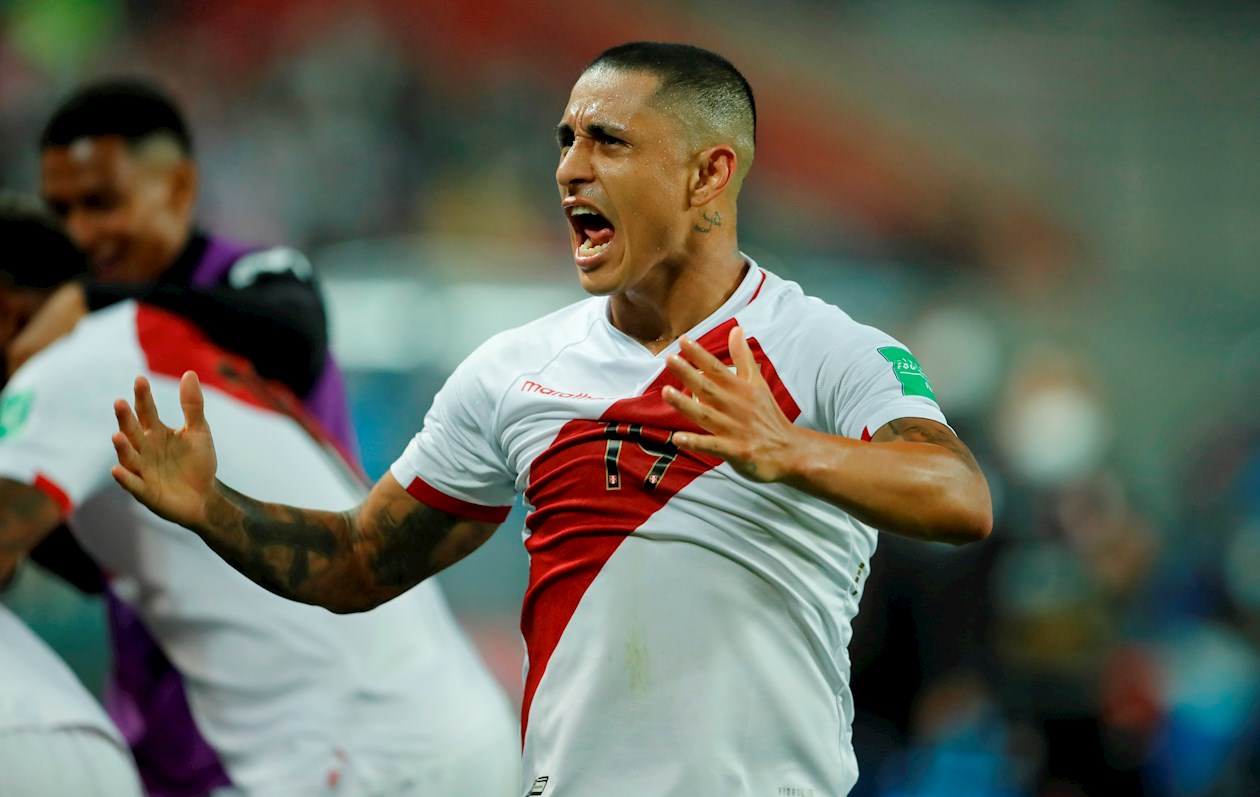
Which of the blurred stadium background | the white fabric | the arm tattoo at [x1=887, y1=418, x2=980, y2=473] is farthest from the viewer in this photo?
the blurred stadium background

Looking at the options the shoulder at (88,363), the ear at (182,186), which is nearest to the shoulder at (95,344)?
the shoulder at (88,363)

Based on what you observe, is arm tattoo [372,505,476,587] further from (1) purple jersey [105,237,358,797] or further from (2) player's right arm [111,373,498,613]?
(1) purple jersey [105,237,358,797]

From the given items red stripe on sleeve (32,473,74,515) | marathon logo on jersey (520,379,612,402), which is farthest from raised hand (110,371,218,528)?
red stripe on sleeve (32,473,74,515)

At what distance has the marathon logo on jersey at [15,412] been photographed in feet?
11.5

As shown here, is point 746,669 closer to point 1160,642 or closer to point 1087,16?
point 1160,642

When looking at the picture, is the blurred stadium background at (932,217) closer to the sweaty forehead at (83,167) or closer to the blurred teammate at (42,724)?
the sweaty forehead at (83,167)

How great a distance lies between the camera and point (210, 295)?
396 centimetres

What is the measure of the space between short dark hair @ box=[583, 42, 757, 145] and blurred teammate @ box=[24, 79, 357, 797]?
1.59 meters

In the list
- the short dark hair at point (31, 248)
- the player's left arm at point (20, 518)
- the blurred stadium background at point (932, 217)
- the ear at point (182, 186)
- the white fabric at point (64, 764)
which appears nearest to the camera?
the white fabric at point (64, 764)

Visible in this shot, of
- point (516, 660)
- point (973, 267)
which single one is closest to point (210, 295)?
point (516, 660)

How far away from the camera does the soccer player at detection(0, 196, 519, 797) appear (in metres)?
3.62

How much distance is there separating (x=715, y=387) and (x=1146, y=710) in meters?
6.04

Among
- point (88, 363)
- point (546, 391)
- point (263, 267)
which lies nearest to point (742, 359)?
point (546, 391)

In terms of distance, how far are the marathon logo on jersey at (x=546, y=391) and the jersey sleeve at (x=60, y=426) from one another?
49.0 inches
